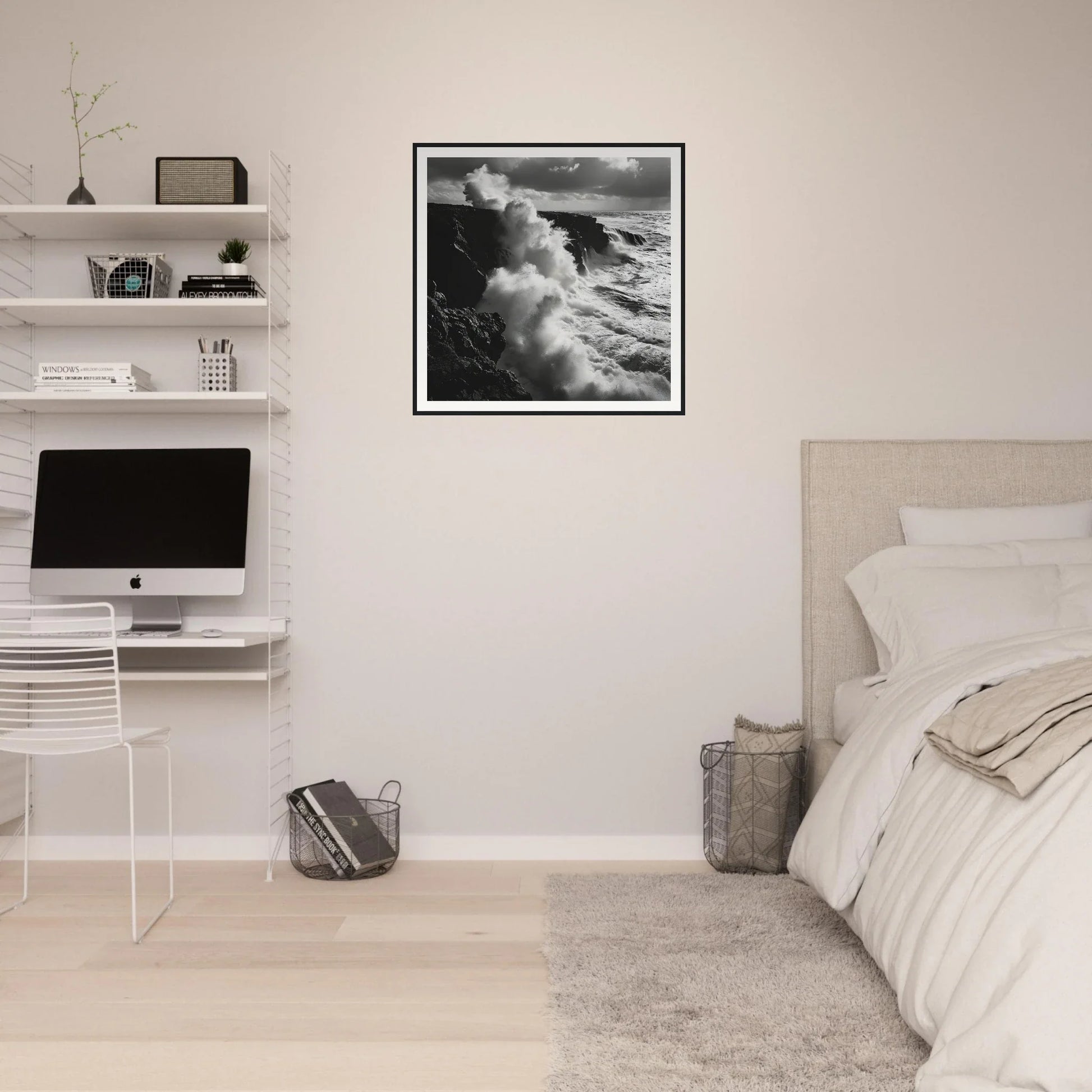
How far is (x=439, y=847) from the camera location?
131 inches

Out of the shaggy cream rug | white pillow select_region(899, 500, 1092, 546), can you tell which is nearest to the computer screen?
the shaggy cream rug

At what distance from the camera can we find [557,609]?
3355 mm

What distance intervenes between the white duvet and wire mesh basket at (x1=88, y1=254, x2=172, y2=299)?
96.0 inches

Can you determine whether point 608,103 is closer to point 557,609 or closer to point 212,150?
point 212,150

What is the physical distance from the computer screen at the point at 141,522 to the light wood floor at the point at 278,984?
885 millimetres

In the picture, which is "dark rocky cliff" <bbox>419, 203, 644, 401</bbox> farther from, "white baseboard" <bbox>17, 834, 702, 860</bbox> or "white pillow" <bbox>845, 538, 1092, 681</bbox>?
"white baseboard" <bbox>17, 834, 702, 860</bbox>

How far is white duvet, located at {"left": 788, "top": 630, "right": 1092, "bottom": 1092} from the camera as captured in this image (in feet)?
4.84

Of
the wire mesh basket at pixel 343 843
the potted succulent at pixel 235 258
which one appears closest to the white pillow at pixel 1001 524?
the wire mesh basket at pixel 343 843

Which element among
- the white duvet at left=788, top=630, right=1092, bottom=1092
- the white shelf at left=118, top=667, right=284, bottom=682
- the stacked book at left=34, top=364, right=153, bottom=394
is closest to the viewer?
the white duvet at left=788, top=630, right=1092, bottom=1092

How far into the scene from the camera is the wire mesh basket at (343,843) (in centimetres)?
306

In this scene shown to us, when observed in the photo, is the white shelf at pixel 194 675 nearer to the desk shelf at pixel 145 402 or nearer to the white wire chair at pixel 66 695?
the white wire chair at pixel 66 695

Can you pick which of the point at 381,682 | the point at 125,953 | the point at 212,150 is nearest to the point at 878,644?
the point at 381,682

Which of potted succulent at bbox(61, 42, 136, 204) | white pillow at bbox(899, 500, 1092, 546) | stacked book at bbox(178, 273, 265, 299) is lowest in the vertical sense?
white pillow at bbox(899, 500, 1092, 546)

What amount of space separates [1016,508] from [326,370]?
2.17m
